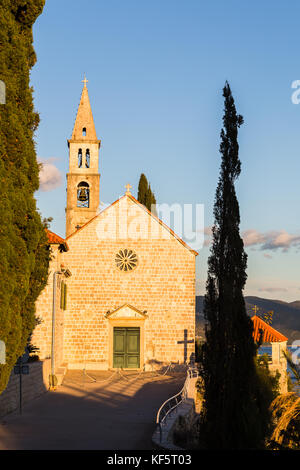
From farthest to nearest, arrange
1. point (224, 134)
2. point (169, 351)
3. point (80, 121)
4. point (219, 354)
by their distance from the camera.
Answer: point (80, 121) → point (169, 351) → point (224, 134) → point (219, 354)

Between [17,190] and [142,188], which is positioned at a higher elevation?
[142,188]

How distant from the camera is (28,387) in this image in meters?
17.8

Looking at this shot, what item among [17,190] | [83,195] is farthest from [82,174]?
[17,190]

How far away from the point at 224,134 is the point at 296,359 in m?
4.80

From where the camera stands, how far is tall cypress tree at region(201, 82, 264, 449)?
1030cm

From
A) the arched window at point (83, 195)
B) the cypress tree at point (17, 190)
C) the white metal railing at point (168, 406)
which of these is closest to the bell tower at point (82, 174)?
the arched window at point (83, 195)

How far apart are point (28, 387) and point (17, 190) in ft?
27.8

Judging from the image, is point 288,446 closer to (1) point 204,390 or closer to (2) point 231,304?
(1) point 204,390

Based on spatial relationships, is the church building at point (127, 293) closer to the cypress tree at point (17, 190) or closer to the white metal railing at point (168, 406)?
the white metal railing at point (168, 406)

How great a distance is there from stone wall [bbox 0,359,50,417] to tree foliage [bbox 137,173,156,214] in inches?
749

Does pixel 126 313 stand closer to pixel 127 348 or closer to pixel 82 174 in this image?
pixel 127 348

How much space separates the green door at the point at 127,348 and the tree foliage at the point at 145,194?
1240cm

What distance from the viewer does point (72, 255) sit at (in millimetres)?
28281
